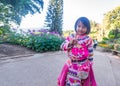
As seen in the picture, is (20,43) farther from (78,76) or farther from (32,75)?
(78,76)

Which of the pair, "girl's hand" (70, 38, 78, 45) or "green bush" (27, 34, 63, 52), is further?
"green bush" (27, 34, 63, 52)

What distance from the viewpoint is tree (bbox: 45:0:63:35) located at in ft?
116

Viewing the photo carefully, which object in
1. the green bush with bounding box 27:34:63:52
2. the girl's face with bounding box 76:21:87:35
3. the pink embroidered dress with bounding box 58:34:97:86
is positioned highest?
the girl's face with bounding box 76:21:87:35

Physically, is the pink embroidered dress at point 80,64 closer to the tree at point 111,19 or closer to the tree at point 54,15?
the tree at point 54,15

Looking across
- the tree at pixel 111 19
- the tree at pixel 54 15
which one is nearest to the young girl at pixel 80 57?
the tree at pixel 54 15

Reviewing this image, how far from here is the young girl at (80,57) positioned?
3.03m

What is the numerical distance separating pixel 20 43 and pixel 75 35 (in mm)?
8938

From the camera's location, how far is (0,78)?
5176mm

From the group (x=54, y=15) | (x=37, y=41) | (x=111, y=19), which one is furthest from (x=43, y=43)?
(x=111, y=19)

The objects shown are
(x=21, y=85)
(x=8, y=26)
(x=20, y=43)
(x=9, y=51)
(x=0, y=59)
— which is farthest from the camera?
(x=8, y=26)

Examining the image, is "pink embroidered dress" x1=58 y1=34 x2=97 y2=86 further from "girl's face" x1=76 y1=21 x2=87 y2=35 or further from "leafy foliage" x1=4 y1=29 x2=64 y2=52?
"leafy foliage" x1=4 y1=29 x2=64 y2=52

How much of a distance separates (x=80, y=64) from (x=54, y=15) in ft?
110

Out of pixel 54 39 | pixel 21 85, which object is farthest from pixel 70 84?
pixel 54 39

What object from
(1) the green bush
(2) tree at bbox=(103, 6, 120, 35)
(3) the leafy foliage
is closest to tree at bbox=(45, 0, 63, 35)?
(2) tree at bbox=(103, 6, 120, 35)
